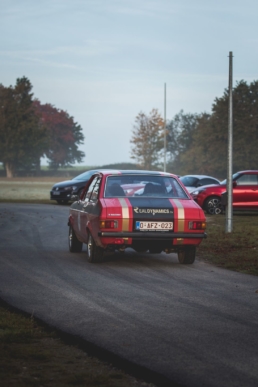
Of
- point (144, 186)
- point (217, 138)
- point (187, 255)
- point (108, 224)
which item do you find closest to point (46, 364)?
point (108, 224)

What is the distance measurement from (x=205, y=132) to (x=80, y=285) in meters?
81.7

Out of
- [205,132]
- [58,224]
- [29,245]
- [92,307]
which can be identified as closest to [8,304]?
[92,307]

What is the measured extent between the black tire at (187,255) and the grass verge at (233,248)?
0.57 metres

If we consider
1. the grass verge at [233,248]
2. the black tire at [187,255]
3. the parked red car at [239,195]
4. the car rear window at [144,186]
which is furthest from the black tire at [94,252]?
the parked red car at [239,195]

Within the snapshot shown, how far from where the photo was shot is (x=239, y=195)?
28.6 meters

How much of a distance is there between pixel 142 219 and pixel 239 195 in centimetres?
1665

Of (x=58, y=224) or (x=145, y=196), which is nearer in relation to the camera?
(x=145, y=196)

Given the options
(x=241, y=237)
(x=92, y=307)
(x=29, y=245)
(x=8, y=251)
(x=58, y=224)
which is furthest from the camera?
(x=58, y=224)

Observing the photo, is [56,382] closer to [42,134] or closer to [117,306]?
[117,306]

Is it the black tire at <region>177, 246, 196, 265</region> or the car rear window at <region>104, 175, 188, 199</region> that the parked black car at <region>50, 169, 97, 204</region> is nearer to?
the car rear window at <region>104, 175, 188, 199</region>

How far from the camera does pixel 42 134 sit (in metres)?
104

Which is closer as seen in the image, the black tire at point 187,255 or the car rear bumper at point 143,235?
the car rear bumper at point 143,235

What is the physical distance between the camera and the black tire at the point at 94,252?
42.3ft

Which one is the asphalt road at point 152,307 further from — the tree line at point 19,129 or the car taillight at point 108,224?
the tree line at point 19,129
